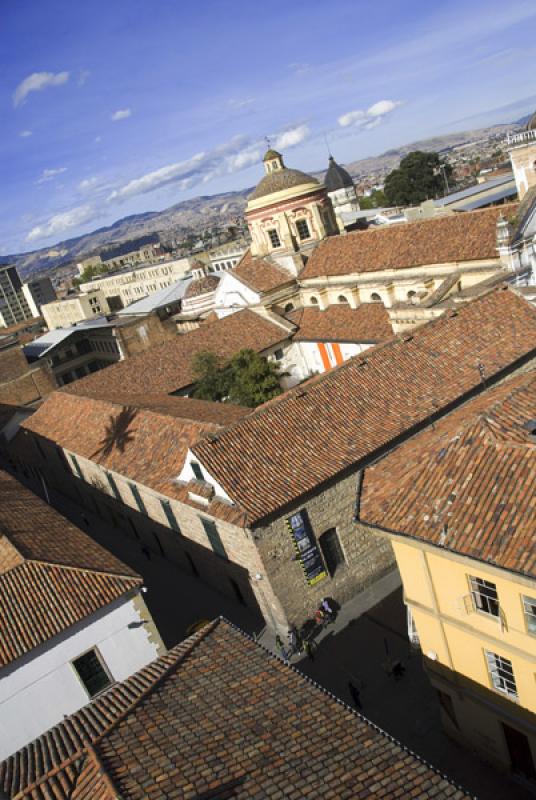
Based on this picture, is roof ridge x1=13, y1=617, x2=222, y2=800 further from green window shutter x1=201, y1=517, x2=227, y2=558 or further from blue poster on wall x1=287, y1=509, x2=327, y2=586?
green window shutter x1=201, y1=517, x2=227, y2=558

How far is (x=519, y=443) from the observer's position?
43.1 ft

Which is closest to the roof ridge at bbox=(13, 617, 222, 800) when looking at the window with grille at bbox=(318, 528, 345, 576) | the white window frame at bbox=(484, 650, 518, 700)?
the white window frame at bbox=(484, 650, 518, 700)

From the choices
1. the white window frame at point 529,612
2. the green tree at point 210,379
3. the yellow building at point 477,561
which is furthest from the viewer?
the green tree at point 210,379

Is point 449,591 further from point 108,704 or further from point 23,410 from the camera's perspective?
point 23,410

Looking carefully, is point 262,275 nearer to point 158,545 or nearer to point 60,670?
point 158,545

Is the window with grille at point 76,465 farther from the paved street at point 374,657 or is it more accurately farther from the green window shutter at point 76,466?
the paved street at point 374,657

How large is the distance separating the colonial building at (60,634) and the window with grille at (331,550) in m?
6.81

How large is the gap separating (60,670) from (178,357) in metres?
28.3

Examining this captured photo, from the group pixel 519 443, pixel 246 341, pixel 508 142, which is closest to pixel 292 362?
pixel 246 341

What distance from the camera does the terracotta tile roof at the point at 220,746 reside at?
32.0 feet

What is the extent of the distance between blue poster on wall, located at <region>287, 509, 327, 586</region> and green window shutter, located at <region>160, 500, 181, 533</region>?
6.73 metres

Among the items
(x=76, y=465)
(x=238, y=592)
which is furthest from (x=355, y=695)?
(x=76, y=465)

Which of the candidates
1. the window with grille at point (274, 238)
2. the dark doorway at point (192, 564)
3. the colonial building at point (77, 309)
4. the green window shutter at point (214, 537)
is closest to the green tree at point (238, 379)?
the dark doorway at point (192, 564)

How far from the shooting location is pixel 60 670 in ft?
54.4
